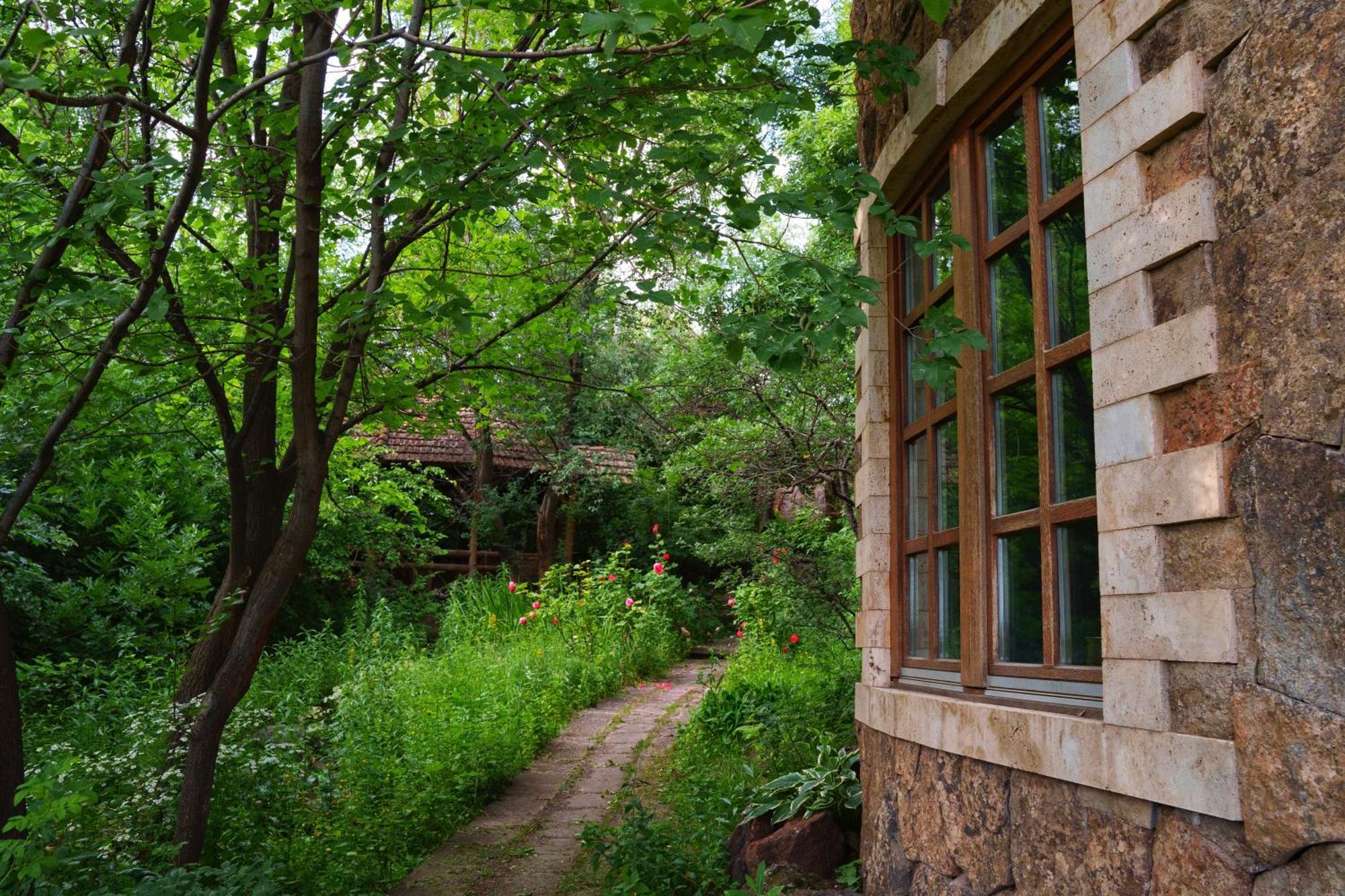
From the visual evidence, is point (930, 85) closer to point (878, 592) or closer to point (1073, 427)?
point (1073, 427)

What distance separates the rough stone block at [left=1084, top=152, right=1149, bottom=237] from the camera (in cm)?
252

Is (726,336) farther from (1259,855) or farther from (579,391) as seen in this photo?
(579,391)

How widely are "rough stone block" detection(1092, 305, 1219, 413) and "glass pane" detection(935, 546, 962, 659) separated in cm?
118

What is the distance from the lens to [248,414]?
5410 millimetres

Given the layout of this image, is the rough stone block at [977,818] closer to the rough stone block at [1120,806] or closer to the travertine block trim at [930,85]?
the rough stone block at [1120,806]

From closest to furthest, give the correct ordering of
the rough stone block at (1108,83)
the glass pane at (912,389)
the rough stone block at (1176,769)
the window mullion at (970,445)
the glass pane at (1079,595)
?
the rough stone block at (1176,769), the rough stone block at (1108,83), the glass pane at (1079,595), the window mullion at (970,445), the glass pane at (912,389)

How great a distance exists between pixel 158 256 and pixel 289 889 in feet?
9.07

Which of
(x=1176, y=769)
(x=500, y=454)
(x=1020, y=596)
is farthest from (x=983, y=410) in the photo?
(x=500, y=454)

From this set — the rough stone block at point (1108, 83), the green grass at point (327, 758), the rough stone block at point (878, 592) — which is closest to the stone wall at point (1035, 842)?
the rough stone block at point (878, 592)

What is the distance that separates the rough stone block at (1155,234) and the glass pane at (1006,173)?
2.32 ft

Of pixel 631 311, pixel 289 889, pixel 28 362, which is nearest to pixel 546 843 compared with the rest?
pixel 289 889

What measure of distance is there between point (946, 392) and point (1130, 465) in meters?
1.34

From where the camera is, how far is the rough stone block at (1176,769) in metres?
2.10

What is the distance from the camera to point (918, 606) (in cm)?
406
